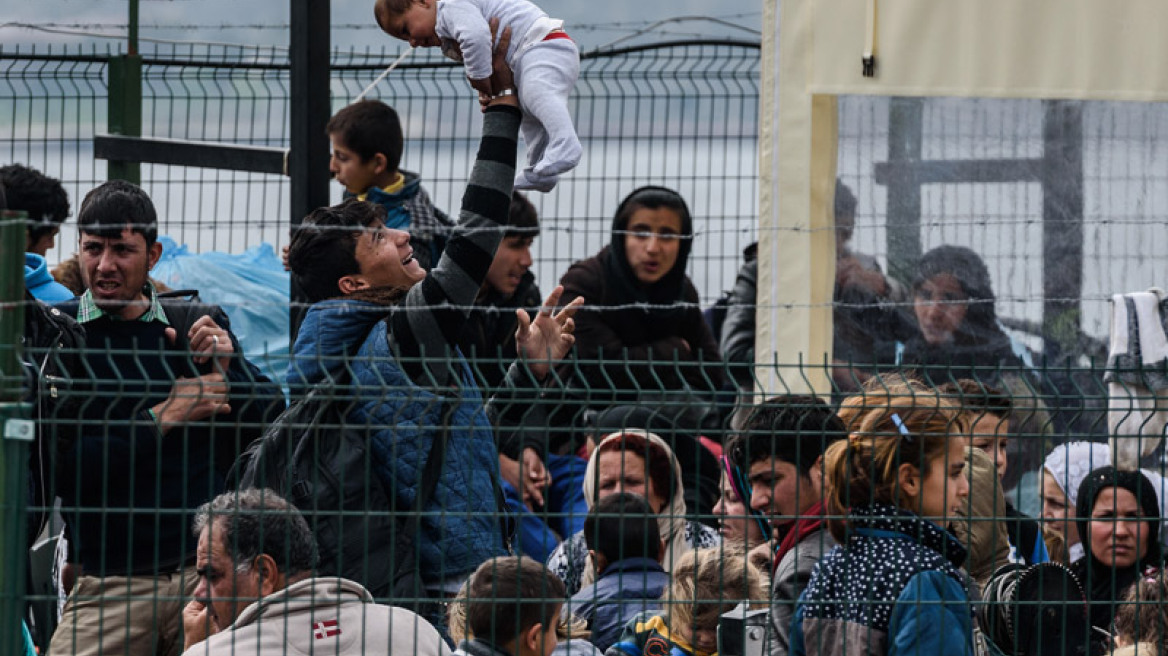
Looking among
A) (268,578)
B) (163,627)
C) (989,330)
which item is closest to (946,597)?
(268,578)

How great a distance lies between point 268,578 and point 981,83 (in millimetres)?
4498

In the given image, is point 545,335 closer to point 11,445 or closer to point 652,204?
point 11,445

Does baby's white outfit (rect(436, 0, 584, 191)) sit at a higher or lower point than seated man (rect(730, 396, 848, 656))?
higher

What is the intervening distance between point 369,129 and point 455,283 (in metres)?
2.24

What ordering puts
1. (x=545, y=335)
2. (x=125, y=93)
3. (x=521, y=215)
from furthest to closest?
(x=125, y=93)
(x=521, y=215)
(x=545, y=335)

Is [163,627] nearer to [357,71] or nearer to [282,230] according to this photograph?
[282,230]

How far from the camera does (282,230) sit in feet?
27.2

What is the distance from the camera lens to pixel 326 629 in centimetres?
475

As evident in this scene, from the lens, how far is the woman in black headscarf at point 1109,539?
5.51 meters

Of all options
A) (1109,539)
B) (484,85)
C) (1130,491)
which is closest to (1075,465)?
(1130,491)

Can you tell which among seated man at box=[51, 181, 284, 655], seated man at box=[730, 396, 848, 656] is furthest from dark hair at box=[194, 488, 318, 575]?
seated man at box=[730, 396, 848, 656]

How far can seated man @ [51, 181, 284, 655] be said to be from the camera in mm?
5215

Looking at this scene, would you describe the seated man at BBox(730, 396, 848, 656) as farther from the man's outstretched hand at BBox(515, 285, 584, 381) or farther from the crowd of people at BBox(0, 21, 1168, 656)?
the man's outstretched hand at BBox(515, 285, 584, 381)

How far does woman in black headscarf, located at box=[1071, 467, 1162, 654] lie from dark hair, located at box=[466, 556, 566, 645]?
5.47 ft
